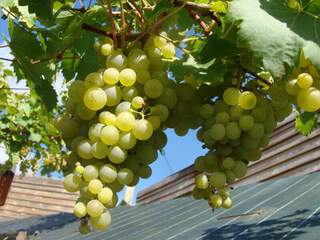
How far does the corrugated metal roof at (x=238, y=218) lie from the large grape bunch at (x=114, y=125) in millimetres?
1749

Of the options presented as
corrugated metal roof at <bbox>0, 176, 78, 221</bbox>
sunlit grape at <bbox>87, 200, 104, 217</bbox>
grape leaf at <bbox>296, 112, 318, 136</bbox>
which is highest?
corrugated metal roof at <bbox>0, 176, 78, 221</bbox>

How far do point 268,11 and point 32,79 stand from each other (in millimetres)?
655

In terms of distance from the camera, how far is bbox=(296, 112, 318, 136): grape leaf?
54.4 inches

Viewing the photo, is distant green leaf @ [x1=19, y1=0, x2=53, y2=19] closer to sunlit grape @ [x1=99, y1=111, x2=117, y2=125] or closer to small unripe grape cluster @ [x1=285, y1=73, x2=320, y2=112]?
sunlit grape @ [x1=99, y1=111, x2=117, y2=125]

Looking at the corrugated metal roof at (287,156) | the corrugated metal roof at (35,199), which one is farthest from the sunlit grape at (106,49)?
the corrugated metal roof at (35,199)

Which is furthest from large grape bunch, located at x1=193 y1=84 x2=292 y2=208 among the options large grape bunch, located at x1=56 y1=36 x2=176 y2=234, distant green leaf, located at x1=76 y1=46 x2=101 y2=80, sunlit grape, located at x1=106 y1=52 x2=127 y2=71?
distant green leaf, located at x1=76 y1=46 x2=101 y2=80

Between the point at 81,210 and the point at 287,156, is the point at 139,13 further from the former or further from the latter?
the point at 287,156

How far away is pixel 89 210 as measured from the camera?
1.07m

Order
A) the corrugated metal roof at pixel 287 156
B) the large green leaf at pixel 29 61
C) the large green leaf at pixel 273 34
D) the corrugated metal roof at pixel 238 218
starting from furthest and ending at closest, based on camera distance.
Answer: the corrugated metal roof at pixel 287 156 → the corrugated metal roof at pixel 238 218 → the large green leaf at pixel 29 61 → the large green leaf at pixel 273 34

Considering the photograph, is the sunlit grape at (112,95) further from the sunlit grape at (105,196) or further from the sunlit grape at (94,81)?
the sunlit grape at (105,196)

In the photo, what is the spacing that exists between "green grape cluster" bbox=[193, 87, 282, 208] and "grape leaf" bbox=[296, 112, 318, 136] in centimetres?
17

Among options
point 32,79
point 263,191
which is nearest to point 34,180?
point 263,191

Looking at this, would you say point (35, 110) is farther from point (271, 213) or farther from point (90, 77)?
point (90, 77)

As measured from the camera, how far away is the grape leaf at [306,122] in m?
1.38
